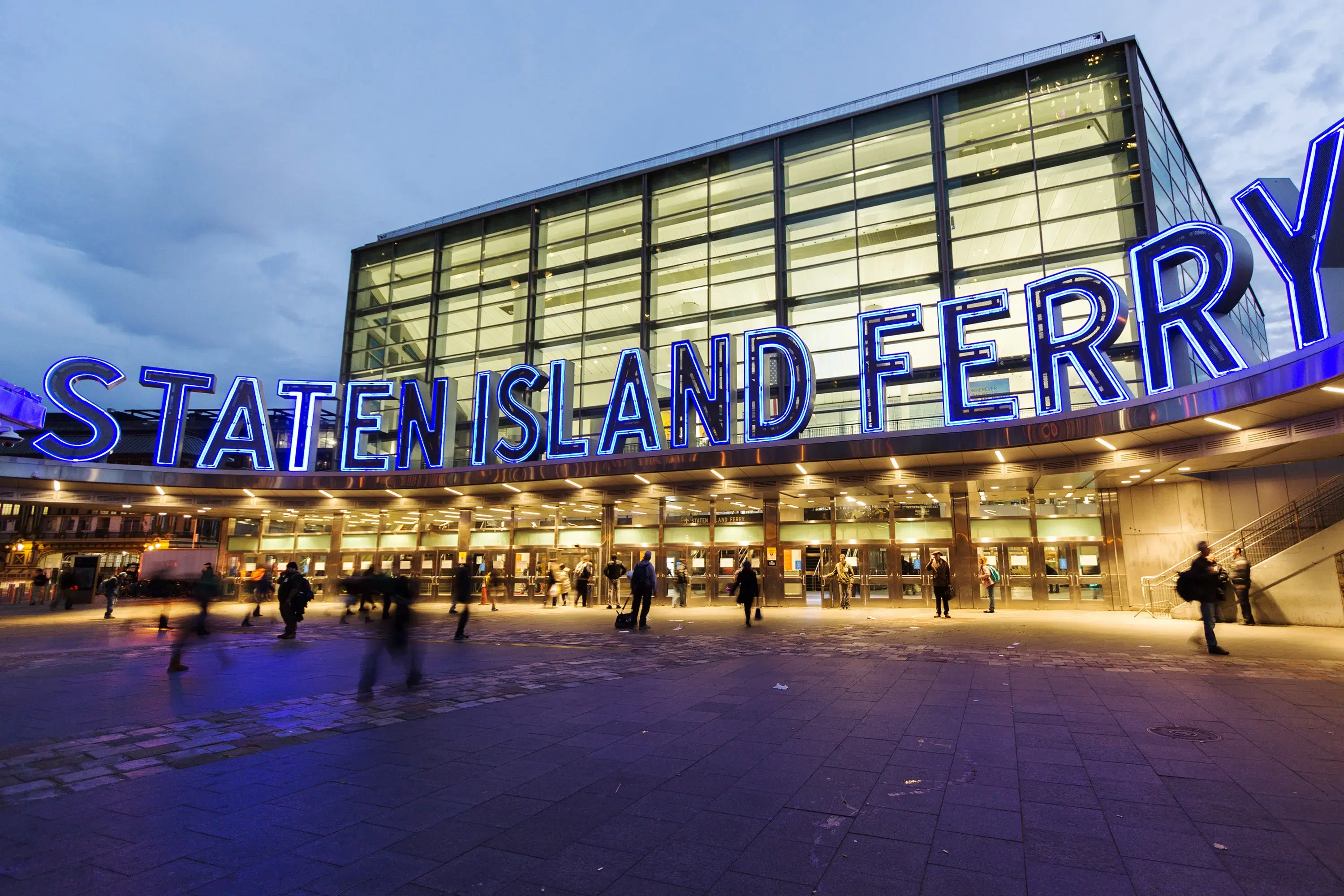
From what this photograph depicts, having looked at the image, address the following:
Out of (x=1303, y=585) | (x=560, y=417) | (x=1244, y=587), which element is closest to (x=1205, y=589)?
(x=1244, y=587)

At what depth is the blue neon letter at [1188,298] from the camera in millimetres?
17328

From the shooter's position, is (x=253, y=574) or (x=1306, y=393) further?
(x=253, y=574)

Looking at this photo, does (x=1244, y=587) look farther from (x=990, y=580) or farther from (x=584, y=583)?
(x=584, y=583)

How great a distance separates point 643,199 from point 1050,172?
20.3 meters

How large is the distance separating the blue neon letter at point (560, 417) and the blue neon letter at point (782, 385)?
6655 mm

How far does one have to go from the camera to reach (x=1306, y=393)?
13.9 metres

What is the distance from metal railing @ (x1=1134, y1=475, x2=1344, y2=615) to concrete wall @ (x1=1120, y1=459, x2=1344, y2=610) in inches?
18.7

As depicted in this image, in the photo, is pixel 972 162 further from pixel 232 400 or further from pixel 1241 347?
pixel 232 400

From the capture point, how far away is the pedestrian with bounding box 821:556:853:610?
26.4 metres

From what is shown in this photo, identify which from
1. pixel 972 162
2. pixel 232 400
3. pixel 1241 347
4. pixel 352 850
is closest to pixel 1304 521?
pixel 1241 347

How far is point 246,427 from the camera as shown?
3039 cm

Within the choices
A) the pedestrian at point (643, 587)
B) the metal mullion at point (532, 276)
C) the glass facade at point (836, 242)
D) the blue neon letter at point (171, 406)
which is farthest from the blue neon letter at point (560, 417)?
the blue neon letter at point (171, 406)

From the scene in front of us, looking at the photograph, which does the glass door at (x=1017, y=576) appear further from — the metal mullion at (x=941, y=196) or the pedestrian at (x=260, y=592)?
the pedestrian at (x=260, y=592)

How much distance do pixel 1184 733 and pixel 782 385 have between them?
18906 millimetres
